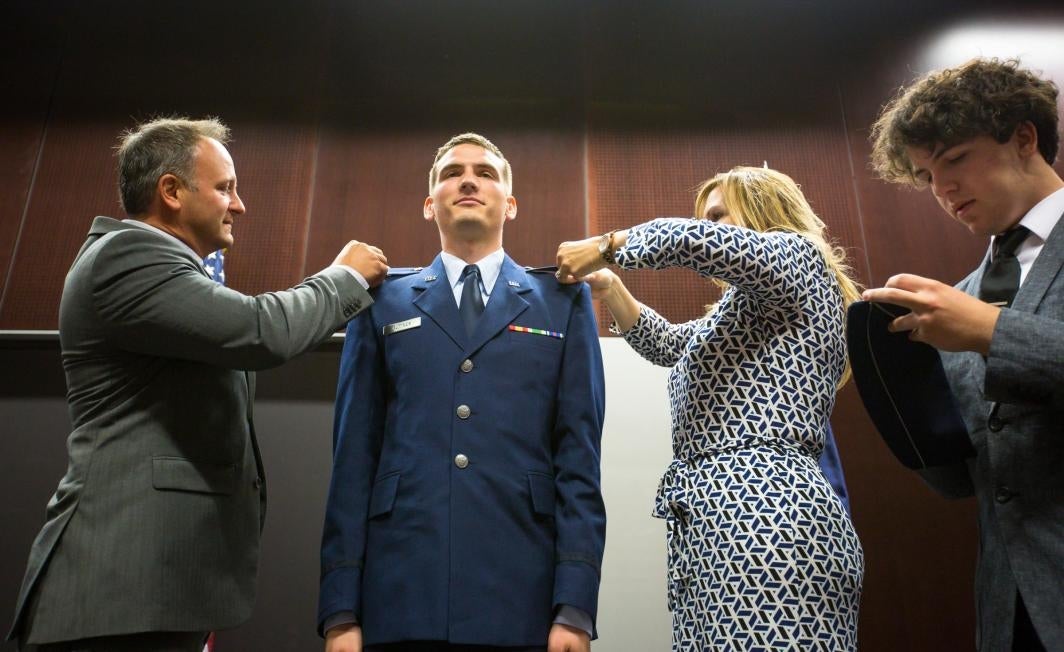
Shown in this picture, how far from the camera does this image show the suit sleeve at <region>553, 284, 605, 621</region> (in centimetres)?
138

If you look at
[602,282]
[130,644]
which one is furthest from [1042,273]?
[130,644]

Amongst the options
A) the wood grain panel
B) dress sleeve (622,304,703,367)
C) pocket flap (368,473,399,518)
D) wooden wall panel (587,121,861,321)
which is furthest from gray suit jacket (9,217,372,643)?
the wood grain panel

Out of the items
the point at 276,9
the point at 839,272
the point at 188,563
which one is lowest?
the point at 188,563

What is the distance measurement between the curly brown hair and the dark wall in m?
1.75

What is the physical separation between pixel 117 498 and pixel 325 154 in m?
2.44

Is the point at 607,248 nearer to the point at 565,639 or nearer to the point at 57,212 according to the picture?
the point at 565,639

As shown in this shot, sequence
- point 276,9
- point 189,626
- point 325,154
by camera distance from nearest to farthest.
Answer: point 189,626
point 325,154
point 276,9

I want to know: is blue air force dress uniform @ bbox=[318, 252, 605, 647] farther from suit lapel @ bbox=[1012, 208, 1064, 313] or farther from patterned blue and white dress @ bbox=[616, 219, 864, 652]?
suit lapel @ bbox=[1012, 208, 1064, 313]

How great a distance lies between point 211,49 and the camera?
364cm

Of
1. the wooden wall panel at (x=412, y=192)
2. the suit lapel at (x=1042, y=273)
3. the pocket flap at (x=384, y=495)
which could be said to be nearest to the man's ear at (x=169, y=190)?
the pocket flap at (x=384, y=495)

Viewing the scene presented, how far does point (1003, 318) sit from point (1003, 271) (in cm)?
32

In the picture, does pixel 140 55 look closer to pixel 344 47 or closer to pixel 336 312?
pixel 344 47

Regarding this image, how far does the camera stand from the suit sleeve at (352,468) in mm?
1379

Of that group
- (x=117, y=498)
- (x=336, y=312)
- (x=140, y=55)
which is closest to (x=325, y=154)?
(x=140, y=55)
